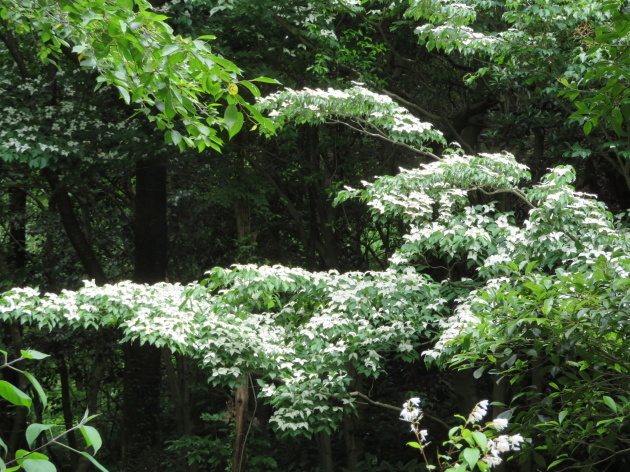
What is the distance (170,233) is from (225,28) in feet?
12.2

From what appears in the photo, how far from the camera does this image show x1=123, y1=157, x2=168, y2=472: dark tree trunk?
8258 millimetres

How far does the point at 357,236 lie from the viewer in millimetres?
9578

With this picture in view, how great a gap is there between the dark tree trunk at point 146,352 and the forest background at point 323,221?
3 cm

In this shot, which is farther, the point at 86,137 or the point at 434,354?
the point at 86,137

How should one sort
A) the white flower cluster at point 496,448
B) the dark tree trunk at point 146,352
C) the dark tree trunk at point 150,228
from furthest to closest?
the dark tree trunk at point 150,228 → the dark tree trunk at point 146,352 → the white flower cluster at point 496,448

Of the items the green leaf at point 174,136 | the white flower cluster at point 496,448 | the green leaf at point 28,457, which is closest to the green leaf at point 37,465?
the green leaf at point 28,457

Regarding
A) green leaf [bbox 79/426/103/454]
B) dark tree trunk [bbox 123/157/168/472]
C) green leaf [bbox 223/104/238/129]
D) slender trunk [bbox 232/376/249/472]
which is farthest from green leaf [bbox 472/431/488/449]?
dark tree trunk [bbox 123/157/168/472]

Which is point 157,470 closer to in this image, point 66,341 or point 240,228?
point 66,341

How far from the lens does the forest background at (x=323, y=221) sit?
9.20 ft

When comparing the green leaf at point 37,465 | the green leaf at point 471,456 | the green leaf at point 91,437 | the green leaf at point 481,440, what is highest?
the green leaf at point 91,437

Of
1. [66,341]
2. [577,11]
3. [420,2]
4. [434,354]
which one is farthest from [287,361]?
[66,341]

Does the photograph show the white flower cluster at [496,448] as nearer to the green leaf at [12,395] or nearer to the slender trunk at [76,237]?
the green leaf at [12,395]

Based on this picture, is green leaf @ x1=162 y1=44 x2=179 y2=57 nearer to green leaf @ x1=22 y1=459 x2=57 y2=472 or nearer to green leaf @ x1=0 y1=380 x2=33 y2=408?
green leaf @ x1=0 y1=380 x2=33 y2=408

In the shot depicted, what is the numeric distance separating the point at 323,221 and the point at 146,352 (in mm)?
2871
